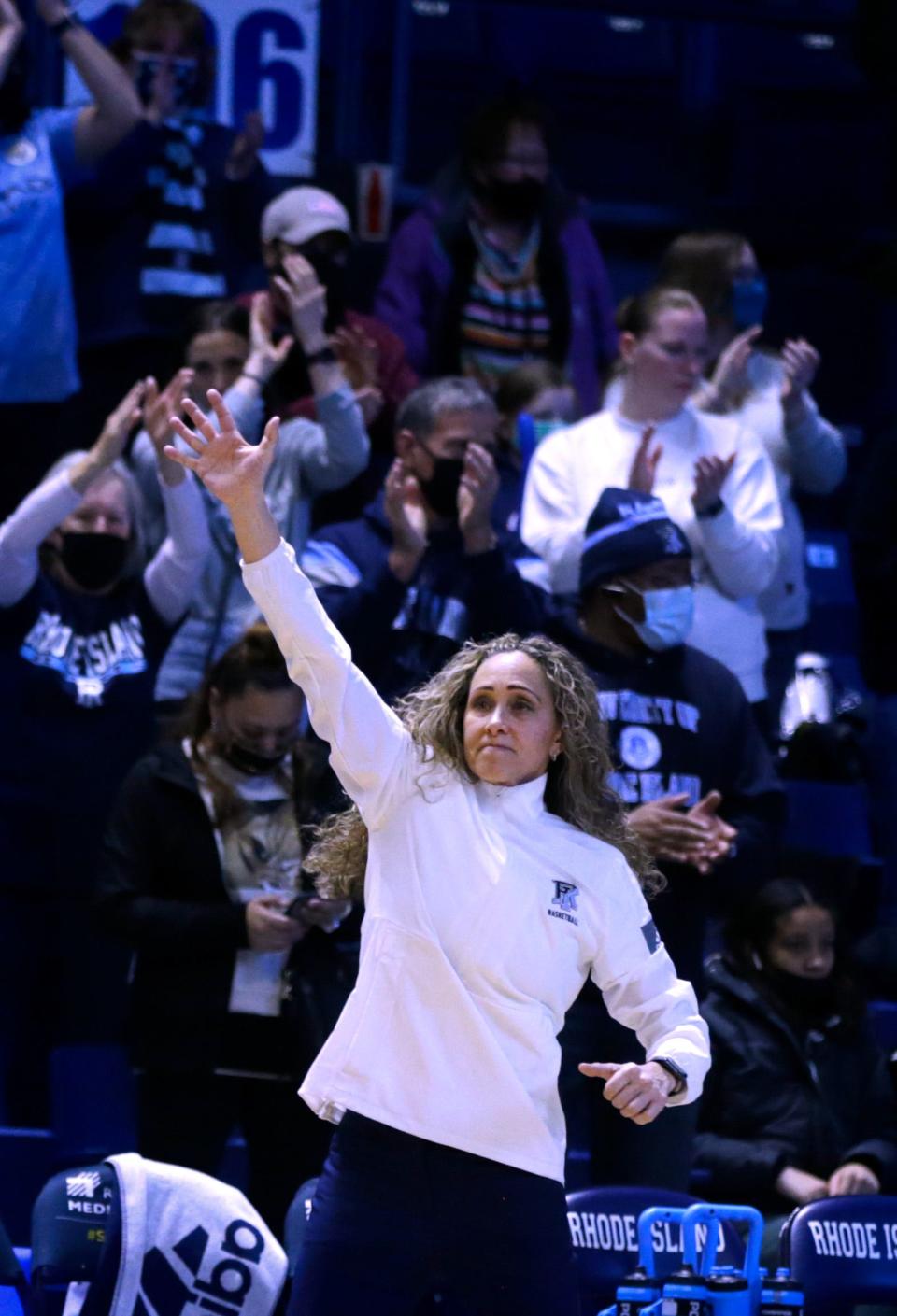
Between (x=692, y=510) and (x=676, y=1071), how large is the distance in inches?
107

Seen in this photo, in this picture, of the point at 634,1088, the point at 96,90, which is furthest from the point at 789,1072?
the point at 96,90

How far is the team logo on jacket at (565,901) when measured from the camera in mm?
3721

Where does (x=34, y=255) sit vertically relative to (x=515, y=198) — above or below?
below

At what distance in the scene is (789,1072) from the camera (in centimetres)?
563

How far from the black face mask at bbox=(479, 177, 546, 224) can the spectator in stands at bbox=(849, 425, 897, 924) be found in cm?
140

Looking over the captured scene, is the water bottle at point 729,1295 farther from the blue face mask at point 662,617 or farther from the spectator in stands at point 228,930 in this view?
the blue face mask at point 662,617

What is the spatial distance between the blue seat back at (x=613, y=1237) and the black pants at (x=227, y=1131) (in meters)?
0.74

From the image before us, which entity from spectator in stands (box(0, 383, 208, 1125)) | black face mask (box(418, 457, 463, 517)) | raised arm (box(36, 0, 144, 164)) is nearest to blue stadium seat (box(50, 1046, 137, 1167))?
spectator in stands (box(0, 383, 208, 1125))

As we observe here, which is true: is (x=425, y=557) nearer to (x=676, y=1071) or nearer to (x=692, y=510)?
(x=692, y=510)

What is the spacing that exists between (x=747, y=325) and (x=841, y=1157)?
287cm

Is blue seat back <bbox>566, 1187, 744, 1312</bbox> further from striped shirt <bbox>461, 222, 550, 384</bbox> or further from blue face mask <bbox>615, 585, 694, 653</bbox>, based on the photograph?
striped shirt <bbox>461, 222, 550, 384</bbox>

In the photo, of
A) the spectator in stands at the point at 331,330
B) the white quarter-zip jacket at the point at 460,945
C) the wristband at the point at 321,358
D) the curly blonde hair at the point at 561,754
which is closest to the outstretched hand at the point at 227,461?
the white quarter-zip jacket at the point at 460,945

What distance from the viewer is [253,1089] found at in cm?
→ 518

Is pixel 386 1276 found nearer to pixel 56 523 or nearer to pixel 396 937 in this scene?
pixel 396 937
